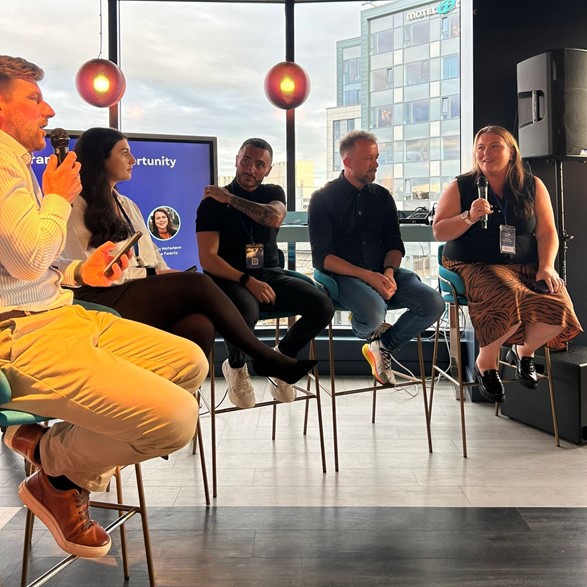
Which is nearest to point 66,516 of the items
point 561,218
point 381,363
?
point 381,363

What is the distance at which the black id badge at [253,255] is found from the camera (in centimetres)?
303

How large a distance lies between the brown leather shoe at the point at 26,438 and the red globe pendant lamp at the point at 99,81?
3226mm

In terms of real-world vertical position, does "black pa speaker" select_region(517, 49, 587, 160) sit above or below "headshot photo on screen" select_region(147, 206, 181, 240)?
above

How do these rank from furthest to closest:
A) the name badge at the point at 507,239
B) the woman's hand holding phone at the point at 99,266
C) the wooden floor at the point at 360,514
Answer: the name badge at the point at 507,239 → the wooden floor at the point at 360,514 → the woman's hand holding phone at the point at 99,266

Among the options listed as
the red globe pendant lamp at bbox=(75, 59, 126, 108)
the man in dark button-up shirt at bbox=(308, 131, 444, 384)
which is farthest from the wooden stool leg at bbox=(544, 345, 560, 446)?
the red globe pendant lamp at bbox=(75, 59, 126, 108)

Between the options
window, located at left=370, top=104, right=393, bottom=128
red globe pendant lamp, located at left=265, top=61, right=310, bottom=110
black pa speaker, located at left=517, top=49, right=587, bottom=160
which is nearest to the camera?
black pa speaker, located at left=517, top=49, right=587, bottom=160

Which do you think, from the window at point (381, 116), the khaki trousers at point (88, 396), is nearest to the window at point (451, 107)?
the window at point (381, 116)

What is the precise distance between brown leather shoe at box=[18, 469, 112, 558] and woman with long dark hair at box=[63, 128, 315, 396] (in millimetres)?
637

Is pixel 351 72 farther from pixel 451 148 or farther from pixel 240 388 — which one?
pixel 240 388

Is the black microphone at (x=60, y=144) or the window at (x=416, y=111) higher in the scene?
the window at (x=416, y=111)

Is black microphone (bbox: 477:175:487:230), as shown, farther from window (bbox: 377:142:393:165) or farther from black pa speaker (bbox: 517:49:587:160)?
window (bbox: 377:142:393:165)

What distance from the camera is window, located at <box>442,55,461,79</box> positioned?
483 centimetres

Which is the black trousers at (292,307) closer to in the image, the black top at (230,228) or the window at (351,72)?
the black top at (230,228)

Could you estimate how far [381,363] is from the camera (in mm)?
3229
